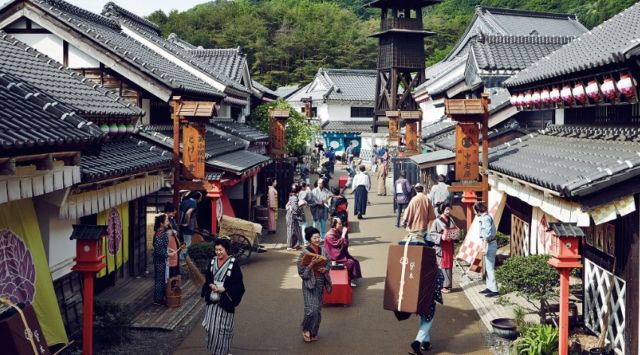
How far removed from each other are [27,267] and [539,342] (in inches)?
273

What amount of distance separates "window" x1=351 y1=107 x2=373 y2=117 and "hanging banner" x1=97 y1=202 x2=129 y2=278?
48761 mm

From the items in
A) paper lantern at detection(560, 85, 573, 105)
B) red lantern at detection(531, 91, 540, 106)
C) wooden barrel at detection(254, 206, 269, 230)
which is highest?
red lantern at detection(531, 91, 540, 106)

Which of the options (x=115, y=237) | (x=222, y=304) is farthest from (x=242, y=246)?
(x=222, y=304)

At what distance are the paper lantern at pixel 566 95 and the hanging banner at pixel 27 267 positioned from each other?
30.1 feet

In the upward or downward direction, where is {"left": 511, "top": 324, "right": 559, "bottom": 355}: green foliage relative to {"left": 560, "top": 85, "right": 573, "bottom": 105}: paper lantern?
downward

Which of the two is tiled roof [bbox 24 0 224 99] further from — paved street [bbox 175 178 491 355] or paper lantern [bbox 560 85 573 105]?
paper lantern [bbox 560 85 573 105]

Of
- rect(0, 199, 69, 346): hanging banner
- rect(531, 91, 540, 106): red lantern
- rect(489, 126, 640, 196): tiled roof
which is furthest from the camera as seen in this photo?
rect(531, 91, 540, 106): red lantern

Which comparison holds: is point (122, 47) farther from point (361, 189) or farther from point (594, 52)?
point (594, 52)

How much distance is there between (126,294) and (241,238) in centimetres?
431

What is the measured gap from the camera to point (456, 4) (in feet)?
340

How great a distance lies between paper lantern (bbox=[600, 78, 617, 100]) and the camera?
10.2 meters

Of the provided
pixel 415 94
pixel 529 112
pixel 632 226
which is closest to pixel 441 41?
pixel 415 94

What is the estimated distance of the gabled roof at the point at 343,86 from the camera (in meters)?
62.0

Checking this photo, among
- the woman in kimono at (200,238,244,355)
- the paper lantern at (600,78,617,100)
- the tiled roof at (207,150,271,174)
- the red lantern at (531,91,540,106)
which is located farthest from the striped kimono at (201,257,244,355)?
the tiled roof at (207,150,271,174)
